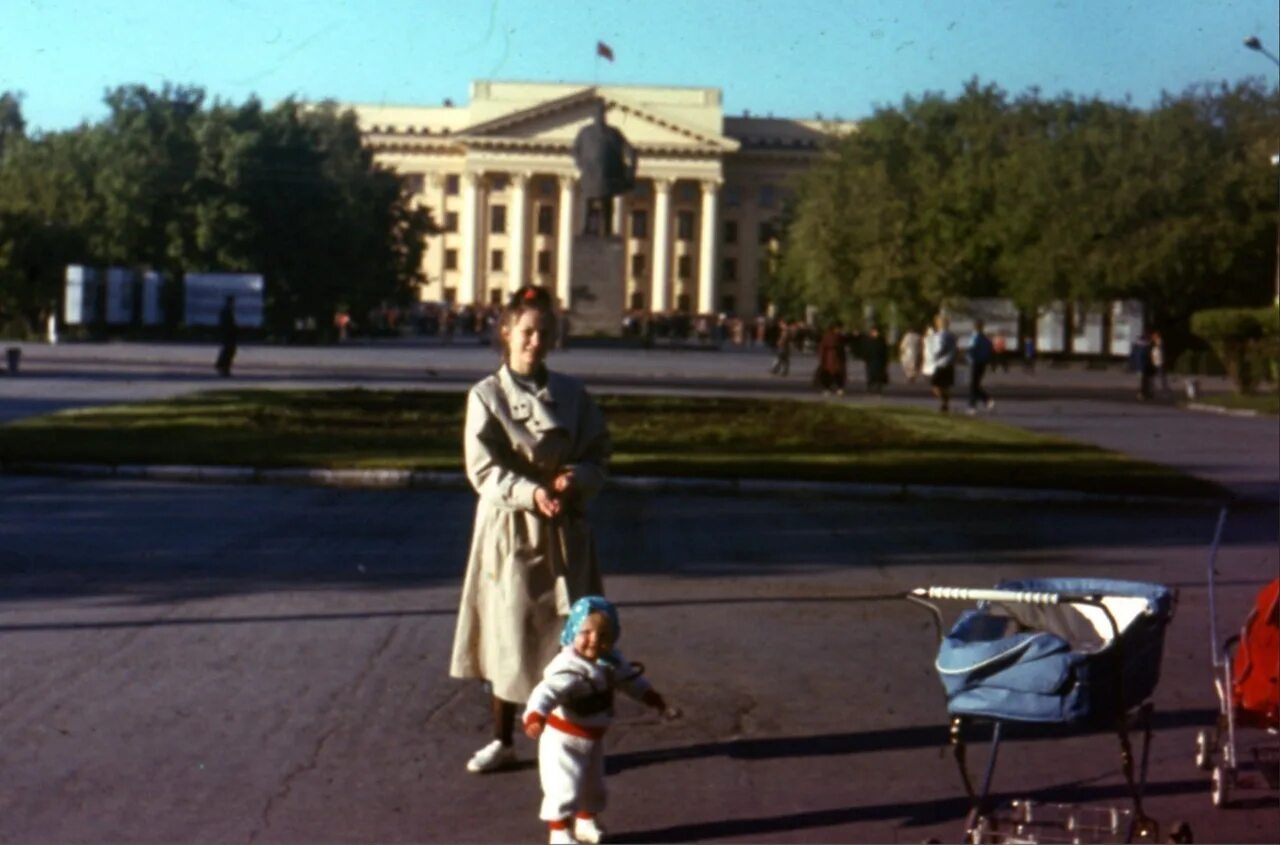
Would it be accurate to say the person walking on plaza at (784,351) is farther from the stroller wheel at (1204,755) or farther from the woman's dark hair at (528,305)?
the woman's dark hair at (528,305)

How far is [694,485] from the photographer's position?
1950cm

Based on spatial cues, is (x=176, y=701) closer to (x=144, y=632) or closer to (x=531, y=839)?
(x=144, y=632)

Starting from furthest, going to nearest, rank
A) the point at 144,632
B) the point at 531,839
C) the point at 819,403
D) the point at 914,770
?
the point at 819,403
the point at 144,632
the point at 914,770
the point at 531,839

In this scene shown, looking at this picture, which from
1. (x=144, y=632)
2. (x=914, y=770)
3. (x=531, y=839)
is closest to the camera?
(x=531, y=839)

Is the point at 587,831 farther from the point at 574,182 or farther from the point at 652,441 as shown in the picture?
the point at 574,182

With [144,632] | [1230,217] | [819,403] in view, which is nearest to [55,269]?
[1230,217]

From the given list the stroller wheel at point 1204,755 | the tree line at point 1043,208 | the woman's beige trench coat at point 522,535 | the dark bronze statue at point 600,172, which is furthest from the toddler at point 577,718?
the dark bronze statue at point 600,172

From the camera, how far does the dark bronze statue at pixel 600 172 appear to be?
6606 cm

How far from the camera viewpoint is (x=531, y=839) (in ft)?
21.0

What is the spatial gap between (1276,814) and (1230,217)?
201 feet

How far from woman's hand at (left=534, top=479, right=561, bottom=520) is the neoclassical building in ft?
298

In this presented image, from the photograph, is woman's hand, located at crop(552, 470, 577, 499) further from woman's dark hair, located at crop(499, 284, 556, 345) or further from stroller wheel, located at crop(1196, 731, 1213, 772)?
stroller wheel, located at crop(1196, 731, 1213, 772)

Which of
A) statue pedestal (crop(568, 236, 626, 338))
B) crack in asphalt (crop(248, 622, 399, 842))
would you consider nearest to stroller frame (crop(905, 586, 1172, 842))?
crack in asphalt (crop(248, 622, 399, 842))

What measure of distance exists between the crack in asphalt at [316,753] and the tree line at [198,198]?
7052 cm
